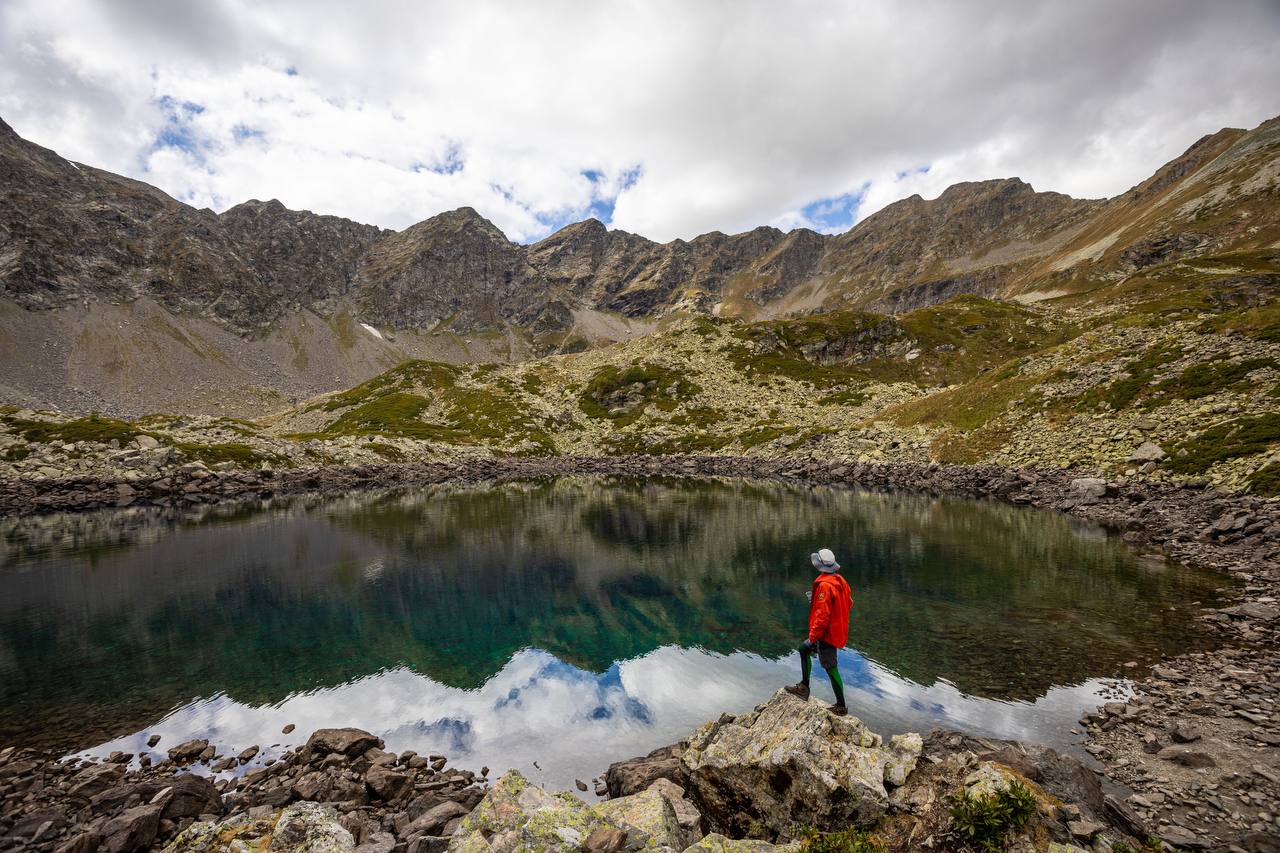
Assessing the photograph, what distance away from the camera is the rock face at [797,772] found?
831cm

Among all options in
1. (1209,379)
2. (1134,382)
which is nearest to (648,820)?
(1209,379)

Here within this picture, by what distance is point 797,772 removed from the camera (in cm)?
873

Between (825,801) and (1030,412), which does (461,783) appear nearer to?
(825,801)

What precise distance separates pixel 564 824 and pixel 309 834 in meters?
4.22

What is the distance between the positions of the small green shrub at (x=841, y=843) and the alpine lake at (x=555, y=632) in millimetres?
7868

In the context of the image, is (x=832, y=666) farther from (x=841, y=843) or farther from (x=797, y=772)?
(x=841, y=843)

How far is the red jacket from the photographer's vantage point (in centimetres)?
1373

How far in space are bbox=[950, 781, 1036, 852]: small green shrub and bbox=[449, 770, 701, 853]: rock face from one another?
161 inches

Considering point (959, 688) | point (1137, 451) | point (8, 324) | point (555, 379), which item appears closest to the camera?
point (959, 688)

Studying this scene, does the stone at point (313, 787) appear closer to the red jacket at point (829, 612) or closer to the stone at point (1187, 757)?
the red jacket at point (829, 612)

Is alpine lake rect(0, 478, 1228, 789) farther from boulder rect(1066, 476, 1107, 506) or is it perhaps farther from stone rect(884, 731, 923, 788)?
boulder rect(1066, 476, 1107, 506)

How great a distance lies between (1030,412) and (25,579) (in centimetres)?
9406

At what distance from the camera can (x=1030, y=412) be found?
215ft

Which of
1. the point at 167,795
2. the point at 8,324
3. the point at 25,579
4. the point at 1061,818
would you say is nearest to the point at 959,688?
the point at 1061,818
